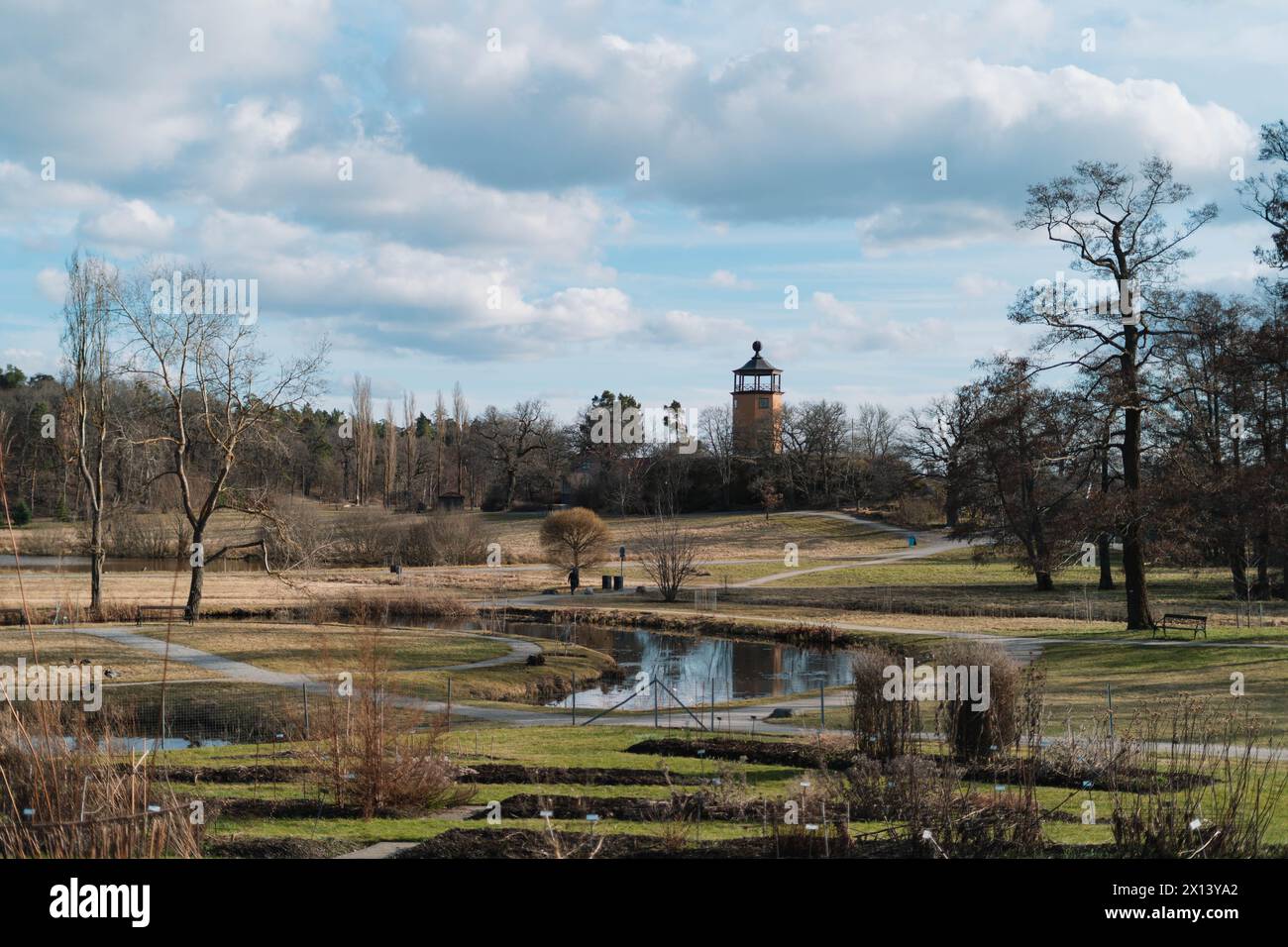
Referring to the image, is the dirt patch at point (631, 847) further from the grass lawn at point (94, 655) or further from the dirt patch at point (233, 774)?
the grass lawn at point (94, 655)

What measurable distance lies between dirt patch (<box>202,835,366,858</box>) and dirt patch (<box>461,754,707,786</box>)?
3624 mm

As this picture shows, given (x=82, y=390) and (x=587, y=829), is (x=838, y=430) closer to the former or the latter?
(x=82, y=390)

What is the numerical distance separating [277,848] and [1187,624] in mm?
30607

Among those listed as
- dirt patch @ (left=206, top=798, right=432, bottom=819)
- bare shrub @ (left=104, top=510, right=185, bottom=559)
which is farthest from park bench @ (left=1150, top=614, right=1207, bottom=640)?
bare shrub @ (left=104, top=510, right=185, bottom=559)

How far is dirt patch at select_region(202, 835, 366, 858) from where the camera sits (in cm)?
858

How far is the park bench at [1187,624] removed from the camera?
97.5ft

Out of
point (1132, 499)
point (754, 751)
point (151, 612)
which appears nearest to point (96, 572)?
point (151, 612)

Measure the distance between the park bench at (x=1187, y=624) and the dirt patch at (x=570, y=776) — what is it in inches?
849

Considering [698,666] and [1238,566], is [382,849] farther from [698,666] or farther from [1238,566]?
[1238,566]

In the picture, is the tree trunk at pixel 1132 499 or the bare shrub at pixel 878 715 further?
the tree trunk at pixel 1132 499

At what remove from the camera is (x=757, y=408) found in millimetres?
86250

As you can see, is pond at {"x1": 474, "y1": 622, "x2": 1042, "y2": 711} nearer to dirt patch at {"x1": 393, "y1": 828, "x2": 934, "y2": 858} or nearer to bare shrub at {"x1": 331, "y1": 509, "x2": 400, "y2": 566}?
dirt patch at {"x1": 393, "y1": 828, "x2": 934, "y2": 858}

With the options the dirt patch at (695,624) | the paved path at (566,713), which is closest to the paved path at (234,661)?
the paved path at (566,713)
